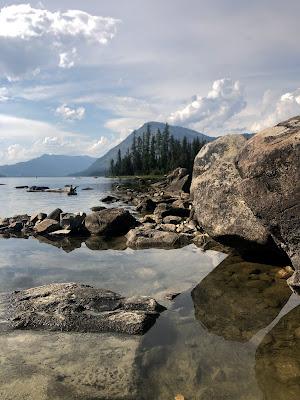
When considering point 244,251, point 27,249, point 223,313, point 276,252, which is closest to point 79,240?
point 27,249

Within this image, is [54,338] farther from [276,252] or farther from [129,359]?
[276,252]

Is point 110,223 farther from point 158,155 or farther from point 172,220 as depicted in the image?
point 158,155

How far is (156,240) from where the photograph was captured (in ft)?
84.3

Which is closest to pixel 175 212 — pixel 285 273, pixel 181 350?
pixel 285 273

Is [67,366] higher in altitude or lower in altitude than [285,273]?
lower

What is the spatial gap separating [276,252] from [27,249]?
15.5 meters

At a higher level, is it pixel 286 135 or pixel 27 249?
pixel 286 135

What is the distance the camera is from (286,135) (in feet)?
47.8

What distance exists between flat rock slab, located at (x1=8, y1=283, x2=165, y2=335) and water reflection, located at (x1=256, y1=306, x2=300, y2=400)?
3584 millimetres

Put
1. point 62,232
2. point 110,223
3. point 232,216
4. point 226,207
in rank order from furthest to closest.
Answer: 1. point 110,223
2. point 62,232
3. point 226,207
4. point 232,216

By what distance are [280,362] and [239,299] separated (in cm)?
477

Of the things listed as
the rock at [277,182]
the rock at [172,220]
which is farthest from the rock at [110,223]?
the rock at [277,182]

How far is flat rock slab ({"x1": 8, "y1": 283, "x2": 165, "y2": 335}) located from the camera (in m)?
12.3

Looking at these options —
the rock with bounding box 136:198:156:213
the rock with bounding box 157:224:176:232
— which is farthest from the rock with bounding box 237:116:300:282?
the rock with bounding box 136:198:156:213
